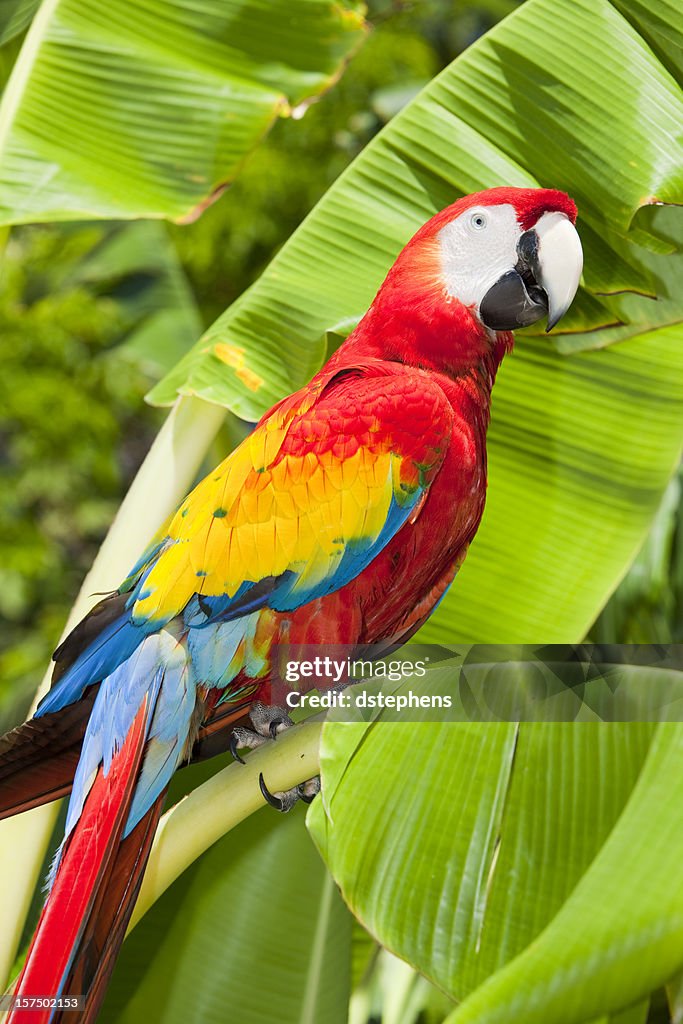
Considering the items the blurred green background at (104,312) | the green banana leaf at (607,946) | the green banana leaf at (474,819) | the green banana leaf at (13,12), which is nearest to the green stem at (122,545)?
the green banana leaf at (474,819)

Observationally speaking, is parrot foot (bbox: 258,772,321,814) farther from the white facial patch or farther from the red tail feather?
the white facial patch

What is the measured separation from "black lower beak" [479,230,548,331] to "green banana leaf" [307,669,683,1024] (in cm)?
27

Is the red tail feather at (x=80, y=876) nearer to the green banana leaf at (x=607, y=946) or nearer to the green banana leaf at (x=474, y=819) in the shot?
the green banana leaf at (x=474, y=819)

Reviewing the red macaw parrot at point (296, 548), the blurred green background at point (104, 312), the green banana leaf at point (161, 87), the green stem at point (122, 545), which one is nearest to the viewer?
the red macaw parrot at point (296, 548)

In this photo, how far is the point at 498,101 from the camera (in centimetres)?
88

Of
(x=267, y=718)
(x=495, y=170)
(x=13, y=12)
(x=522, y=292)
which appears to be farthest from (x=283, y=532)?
(x=13, y=12)

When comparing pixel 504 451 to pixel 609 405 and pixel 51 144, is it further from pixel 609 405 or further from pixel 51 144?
pixel 51 144

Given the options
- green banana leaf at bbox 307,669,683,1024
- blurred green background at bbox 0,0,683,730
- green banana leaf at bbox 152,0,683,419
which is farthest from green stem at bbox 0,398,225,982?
blurred green background at bbox 0,0,683,730

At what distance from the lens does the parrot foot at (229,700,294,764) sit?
69 cm

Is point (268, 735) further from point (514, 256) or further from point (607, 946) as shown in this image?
point (514, 256)

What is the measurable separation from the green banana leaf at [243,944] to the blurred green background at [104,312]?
0.83 meters

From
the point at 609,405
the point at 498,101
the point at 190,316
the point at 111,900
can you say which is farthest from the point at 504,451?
the point at 190,316

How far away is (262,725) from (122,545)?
0.73 ft

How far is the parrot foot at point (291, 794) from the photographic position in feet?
2.15
